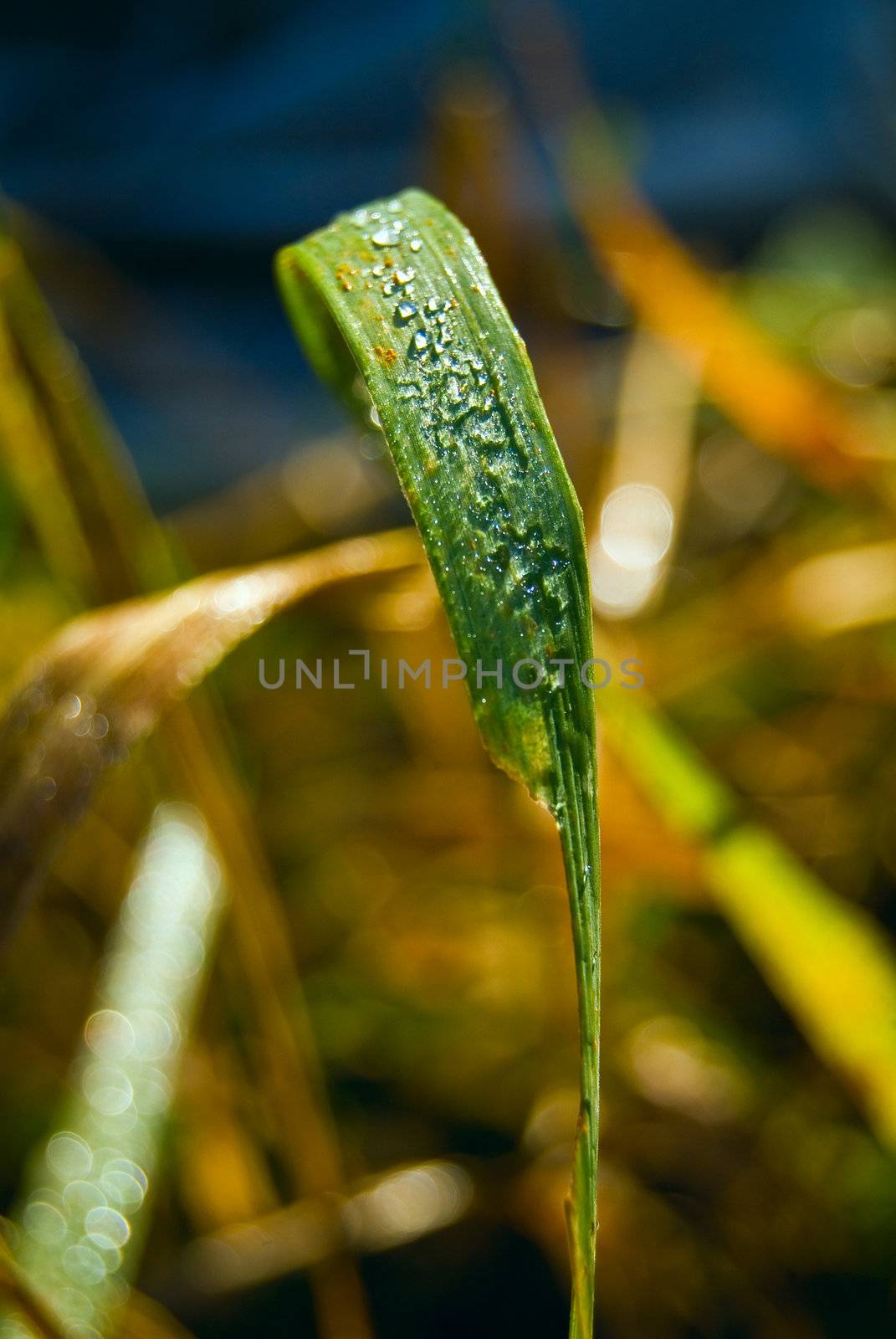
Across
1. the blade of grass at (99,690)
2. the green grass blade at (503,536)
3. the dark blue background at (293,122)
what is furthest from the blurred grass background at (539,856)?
the dark blue background at (293,122)

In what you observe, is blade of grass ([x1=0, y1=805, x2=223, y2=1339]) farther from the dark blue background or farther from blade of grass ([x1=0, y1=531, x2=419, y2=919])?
the dark blue background

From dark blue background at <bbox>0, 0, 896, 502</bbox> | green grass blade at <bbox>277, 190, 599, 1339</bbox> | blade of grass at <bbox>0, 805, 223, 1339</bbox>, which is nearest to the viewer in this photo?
green grass blade at <bbox>277, 190, 599, 1339</bbox>

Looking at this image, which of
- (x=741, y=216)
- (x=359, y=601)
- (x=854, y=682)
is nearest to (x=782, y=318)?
(x=854, y=682)

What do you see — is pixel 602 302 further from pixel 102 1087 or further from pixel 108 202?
pixel 102 1087

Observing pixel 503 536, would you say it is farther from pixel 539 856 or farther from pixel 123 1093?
pixel 539 856

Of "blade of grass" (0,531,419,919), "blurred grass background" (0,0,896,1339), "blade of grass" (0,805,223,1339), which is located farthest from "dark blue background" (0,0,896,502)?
"blade of grass" (0,531,419,919)

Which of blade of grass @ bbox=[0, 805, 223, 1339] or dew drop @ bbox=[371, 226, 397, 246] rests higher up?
dew drop @ bbox=[371, 226, 397, 246]

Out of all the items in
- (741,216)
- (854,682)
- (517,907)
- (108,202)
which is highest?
(108,202)

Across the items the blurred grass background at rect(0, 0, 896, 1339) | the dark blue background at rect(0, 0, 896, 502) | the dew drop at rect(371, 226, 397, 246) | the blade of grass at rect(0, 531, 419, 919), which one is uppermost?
the dark blue background at rect(0, 0, 896, 502)
